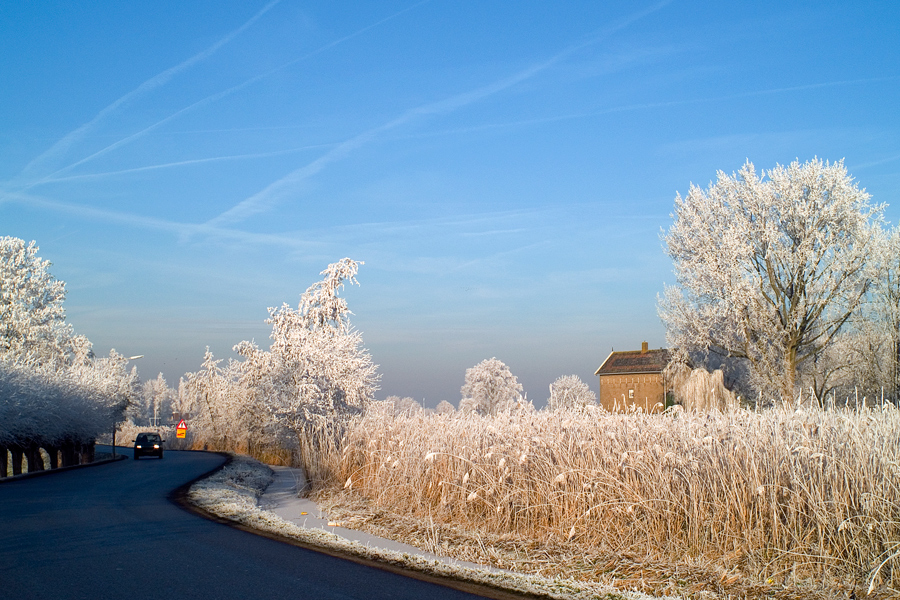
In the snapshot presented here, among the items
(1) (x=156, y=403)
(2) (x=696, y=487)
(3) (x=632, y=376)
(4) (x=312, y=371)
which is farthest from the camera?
(1) (x=156, y=403)

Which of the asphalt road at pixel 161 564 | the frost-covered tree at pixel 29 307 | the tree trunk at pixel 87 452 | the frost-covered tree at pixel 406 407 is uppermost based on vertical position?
the frost-covered tree at pixel 29 307

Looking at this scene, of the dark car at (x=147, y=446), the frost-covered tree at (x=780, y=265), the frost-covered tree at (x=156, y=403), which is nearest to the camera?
the frost-covered tree at (x=780, y=265)

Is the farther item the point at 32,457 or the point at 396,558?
the point at 32,457

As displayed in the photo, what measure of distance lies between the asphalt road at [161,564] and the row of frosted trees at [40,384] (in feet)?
52.8

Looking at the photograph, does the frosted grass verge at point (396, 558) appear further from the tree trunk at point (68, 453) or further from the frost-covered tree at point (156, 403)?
the frost-covered tree at point (156, 403)

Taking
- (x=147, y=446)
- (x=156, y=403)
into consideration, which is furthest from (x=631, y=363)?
(x=156, y=403)

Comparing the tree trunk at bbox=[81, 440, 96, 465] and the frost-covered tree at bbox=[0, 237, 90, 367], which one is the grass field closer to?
the tree trunk at bbox=[81, 440, 96, 465]

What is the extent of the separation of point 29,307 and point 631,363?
49.7 meters

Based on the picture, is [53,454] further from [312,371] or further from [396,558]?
[396,558]

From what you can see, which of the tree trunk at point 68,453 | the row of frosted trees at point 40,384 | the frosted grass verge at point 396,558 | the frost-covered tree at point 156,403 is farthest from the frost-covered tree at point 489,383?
the frost-covered tree at point 156,403

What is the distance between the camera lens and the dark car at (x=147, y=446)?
40531 millimetres

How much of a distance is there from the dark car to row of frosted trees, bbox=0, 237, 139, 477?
2.05 m

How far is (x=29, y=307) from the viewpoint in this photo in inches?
1700

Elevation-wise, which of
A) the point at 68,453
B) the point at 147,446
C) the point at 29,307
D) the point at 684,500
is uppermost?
the point at 29,307
